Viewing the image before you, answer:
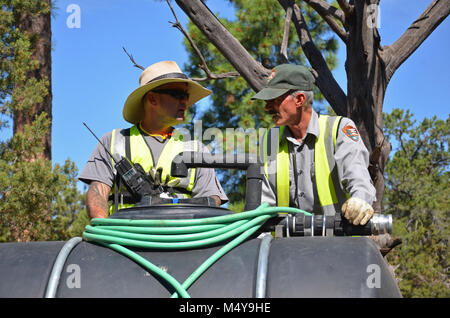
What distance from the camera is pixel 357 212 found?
198cm

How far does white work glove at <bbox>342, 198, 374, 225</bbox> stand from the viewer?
197cm

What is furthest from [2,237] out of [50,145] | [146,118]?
[146,118]

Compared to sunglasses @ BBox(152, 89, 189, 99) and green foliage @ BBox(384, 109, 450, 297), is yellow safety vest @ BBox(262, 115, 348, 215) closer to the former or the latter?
sunglasses @ BBox(152, 89, 189, 99)

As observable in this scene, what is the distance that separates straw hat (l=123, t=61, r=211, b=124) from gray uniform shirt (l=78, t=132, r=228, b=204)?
247 millimetres

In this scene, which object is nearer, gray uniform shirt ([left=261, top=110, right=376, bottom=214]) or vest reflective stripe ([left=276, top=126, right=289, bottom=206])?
gray uniform shirt ([left=261, top=110, right=376, bottom=214])

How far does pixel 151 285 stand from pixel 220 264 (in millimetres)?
216

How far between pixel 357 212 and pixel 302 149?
138cm

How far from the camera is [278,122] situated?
3359 millimetres

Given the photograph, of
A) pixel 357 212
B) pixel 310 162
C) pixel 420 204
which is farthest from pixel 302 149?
pixel 420 204

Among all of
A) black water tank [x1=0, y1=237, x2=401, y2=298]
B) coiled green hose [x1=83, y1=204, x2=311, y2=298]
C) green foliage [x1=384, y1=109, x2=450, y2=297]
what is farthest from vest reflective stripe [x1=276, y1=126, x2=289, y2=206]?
green foliage [x1=384, y1=109, x2=450, y2=297]

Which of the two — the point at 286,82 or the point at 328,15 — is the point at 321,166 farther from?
the point at 328,15

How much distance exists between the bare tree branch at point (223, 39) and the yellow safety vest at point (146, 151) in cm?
267

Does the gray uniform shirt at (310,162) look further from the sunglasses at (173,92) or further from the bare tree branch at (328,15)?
the bare tree branch at (328,15)

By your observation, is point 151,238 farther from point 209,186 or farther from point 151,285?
point 209,186
